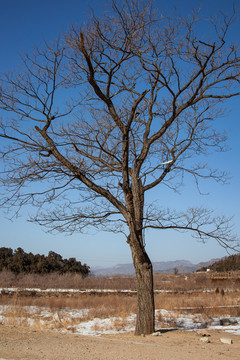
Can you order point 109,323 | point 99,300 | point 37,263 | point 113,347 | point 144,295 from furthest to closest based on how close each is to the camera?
point 37,263 → point 99,300 → point 109,323 → point 144,295 → point 113,347

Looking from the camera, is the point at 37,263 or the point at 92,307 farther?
the point at 37,263

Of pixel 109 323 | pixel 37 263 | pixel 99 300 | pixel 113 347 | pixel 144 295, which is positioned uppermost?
pixel 37 263

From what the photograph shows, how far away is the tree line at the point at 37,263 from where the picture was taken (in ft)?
129

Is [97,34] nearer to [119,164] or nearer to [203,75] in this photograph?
[203,75]

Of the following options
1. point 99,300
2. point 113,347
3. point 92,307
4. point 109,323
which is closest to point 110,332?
point 109,323

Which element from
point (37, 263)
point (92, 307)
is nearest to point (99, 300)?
point (92, 307)

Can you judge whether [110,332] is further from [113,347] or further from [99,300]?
[99,300]

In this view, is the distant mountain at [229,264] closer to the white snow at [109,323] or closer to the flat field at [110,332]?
the flat field at [110,332]

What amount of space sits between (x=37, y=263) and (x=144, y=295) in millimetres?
34668

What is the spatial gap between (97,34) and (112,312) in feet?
38.0

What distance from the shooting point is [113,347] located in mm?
6227

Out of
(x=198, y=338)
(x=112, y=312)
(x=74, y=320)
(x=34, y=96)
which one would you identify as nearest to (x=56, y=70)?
(x=34, y=96)

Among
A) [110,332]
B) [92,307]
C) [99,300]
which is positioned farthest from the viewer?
[99,300]

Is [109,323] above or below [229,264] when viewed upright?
below
